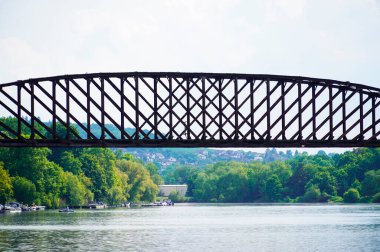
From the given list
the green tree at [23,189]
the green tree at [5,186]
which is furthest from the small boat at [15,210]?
the green tree at [23,189]

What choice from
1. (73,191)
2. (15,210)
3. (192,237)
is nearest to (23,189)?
(15,210)

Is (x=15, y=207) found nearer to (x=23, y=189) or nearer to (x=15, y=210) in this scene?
(x=23, y=189)

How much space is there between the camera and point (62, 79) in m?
89.2

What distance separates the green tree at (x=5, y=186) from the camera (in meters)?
155

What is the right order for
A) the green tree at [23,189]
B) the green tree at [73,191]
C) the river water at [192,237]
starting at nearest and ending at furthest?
the river water at [192,237]
the green tree at [23,189]
the green tree at [73,191]

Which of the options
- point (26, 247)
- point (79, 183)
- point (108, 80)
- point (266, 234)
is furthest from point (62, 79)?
point (79, 183)

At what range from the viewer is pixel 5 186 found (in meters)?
156

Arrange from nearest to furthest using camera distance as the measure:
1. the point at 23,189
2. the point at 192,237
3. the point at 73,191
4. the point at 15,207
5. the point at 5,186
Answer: the point at 192,237 → the point at 5,186 → the point at 15,207 → the point at 23,189 → the point at 73,191

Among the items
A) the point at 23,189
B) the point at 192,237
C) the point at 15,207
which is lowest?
the point at 192,237

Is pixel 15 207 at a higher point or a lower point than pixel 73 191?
lower

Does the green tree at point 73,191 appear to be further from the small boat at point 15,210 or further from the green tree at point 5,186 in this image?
the green tree at point 5,186

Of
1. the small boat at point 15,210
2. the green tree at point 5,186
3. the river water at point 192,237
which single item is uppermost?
the green tree at point 5,186

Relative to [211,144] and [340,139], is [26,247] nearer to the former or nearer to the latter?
[211,144]

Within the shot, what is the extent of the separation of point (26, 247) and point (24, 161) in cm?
9570
